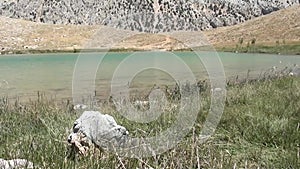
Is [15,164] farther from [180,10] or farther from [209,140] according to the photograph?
[180,10]

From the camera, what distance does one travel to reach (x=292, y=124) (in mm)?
6008

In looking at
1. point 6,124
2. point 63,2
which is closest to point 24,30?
point 63,2

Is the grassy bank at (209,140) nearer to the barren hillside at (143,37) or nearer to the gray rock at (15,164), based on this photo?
the gray rock at (15,164)

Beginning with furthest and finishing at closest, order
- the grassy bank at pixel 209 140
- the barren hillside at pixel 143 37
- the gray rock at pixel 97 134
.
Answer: the barren hillside at pixel 143 37, the gray rock at pixel 97 134, the grassy bank at pixel 209 140

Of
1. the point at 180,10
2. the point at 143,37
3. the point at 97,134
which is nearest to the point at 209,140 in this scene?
the point at 97,134

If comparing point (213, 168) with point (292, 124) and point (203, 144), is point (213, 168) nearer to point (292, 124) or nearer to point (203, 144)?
point (203, 144)

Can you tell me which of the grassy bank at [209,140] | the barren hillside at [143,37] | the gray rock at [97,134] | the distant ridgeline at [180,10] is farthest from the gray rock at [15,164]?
the distant ridgeline at [180,10]

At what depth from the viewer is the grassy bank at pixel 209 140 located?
153 inches

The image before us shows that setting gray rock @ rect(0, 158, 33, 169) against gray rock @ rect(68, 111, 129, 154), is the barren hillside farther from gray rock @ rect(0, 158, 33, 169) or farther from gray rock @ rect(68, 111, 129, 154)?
gray rock @ rect(0, 158, 33, 169)

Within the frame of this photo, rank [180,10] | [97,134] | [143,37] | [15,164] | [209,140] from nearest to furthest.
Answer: [15,164], [97,134], [209,140], [143,37], [180,10]

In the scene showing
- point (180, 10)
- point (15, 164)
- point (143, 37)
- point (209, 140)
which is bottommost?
point (209, 140)

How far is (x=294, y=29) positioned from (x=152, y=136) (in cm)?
8448

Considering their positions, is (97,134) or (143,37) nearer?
(97,134)

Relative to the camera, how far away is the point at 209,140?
5328mm
